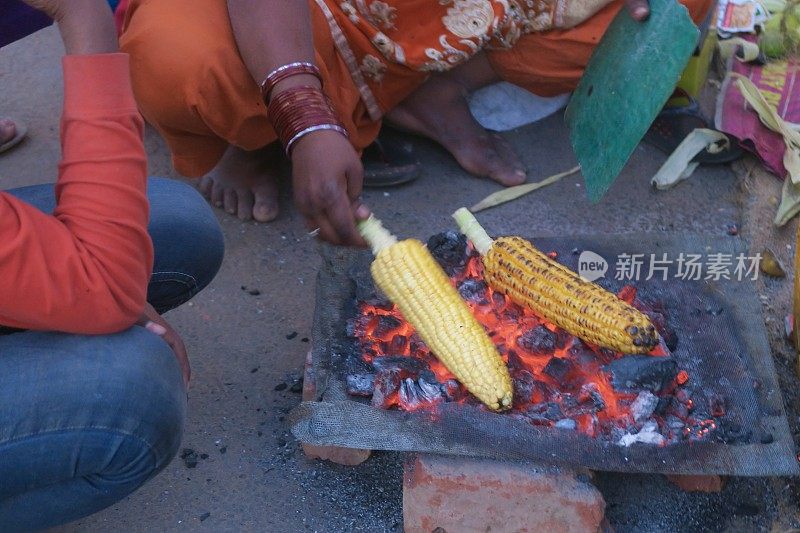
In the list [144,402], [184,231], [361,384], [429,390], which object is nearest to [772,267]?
[429,390]

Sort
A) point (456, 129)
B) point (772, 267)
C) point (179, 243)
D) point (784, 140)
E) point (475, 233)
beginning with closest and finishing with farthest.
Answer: point (179, 243)
point (475, 233)
point (772, 267)
point (784, 140)
point (456, 129)

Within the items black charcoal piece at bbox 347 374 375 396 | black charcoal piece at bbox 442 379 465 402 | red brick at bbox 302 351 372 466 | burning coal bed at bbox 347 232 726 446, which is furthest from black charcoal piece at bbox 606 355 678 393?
red brick at bbox 302 351 372 466

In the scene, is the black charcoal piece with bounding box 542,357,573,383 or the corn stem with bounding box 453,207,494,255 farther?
the corn stem with bounding box 453,207,494,255

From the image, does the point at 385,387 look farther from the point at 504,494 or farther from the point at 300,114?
the point at 300,114

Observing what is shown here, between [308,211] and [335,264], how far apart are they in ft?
1.42

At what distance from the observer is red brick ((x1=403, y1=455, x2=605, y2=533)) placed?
197cm

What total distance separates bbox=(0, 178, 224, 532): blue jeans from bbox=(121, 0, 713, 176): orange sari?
4.28 feet

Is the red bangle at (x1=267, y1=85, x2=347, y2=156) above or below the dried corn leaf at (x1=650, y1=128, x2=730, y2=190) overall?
above

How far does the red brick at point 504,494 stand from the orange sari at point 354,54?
155 cm

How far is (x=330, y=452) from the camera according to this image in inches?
94.2

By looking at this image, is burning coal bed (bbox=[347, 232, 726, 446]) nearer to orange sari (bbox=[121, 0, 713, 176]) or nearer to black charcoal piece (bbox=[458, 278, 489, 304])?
black charcoal piece (bbox=[458, 278, 489, 304])

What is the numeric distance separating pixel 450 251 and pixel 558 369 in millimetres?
572

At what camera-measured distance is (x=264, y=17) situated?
254 cm

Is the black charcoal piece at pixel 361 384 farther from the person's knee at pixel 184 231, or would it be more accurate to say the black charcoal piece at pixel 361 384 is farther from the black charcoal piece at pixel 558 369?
the person's knee at pixel 184 231
